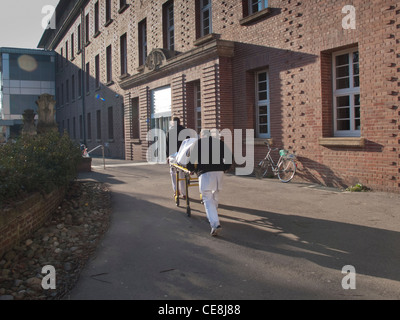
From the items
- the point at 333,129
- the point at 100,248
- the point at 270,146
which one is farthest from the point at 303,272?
the point at 270,146

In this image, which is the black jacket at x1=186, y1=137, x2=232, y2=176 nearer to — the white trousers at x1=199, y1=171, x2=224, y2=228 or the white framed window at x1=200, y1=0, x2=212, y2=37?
the white trousers at x1=199, y1=171, x2=224, y2=228

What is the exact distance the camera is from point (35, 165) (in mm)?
6410

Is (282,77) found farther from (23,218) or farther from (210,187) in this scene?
(23,218)

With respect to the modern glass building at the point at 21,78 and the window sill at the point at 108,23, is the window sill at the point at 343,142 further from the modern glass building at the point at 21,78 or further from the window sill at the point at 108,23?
the modern glass building at the point at 21,78

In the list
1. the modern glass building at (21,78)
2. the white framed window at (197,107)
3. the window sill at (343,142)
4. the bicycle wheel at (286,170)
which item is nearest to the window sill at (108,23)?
the white framed window at (197,107)

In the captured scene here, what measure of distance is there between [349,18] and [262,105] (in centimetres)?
389

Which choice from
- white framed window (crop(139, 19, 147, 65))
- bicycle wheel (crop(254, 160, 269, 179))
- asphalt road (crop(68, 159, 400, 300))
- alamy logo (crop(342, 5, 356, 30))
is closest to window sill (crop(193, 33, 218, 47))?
bicycle wheel (crop(254, 160, 269, 179))

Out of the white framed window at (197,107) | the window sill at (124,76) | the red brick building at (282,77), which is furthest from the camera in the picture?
the window sill at (124,76)

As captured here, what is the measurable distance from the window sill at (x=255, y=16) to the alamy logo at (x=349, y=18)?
2.71 meters

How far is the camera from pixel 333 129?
1002 centimetres

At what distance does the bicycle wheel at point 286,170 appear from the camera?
1060 centimetres

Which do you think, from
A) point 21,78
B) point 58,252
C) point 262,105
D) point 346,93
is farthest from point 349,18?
point 21,78
